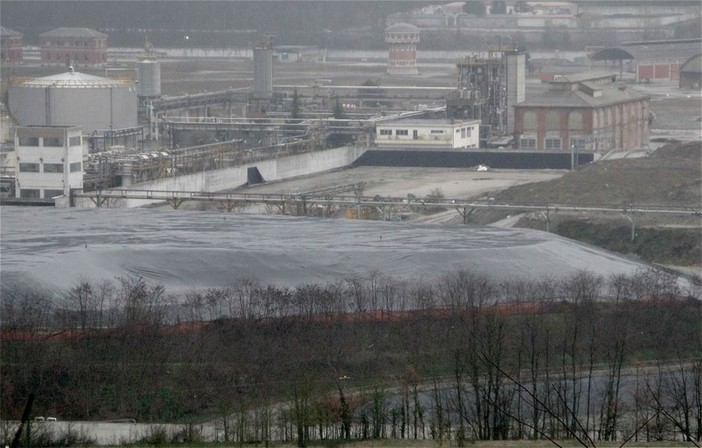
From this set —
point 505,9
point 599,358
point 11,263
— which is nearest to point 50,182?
point 11,263

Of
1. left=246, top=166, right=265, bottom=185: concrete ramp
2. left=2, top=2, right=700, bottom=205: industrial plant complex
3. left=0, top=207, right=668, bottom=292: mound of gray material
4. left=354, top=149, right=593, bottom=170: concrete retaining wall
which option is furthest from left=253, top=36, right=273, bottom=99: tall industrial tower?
left=0, top=207, right=668, bottom=292: mound of gray material

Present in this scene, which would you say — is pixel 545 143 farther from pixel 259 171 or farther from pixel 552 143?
pixel 259 171

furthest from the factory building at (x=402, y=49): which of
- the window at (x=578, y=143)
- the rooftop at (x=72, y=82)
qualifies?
the rooftop at (x=72, y=82)

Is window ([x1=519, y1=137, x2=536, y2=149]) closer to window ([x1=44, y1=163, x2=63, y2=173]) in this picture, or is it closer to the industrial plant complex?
the industrial plant complex

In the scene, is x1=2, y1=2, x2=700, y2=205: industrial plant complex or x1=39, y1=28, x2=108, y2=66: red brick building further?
x1=39, y1=28, x2=108, y2=66: red brick building

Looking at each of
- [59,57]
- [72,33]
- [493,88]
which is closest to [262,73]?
[493,88]

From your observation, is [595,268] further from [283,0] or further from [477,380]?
[283,0]
